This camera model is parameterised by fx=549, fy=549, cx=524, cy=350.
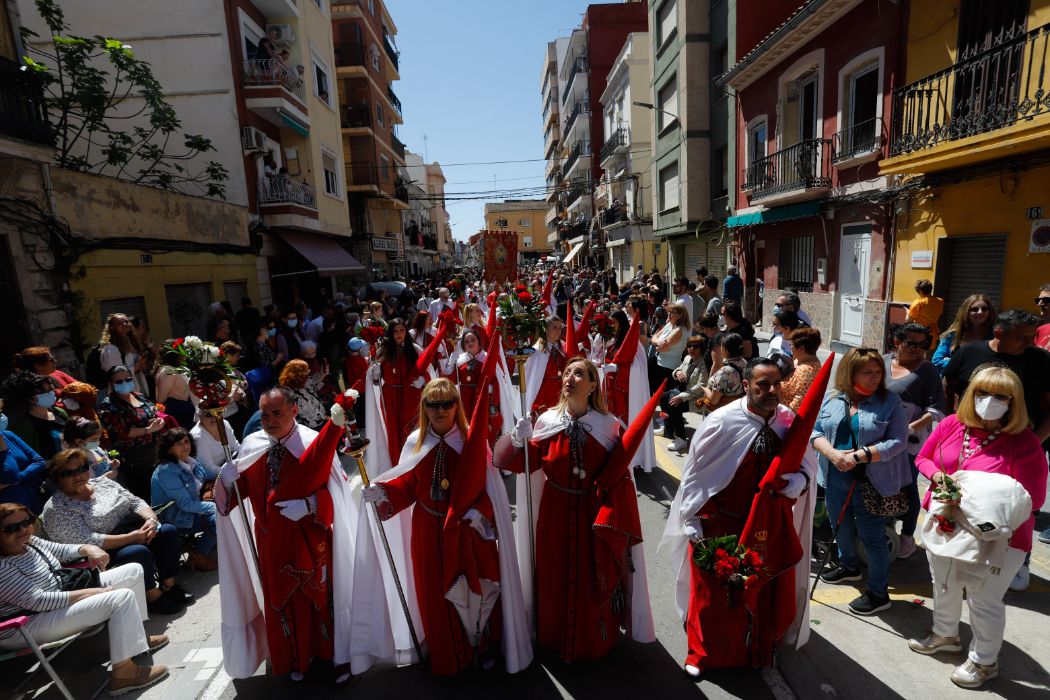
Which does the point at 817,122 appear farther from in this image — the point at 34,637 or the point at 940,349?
the point at 34,637

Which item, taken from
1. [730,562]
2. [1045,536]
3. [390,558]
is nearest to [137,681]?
[390,558]

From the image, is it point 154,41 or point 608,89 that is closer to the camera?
point 154,41

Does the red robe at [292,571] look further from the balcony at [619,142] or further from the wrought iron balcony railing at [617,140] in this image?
the wrought iron balcony railing at [617,140]

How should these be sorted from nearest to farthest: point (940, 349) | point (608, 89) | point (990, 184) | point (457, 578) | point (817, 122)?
point (457, 578) → point (940, 349) → point (990, 184) → point (817, 122) → point (608, 89)

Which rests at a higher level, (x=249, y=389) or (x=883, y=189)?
(x=883, y=189)

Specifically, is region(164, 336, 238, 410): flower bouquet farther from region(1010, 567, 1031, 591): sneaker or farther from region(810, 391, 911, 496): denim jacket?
region(1010, 567, 1031, 591): sneaker

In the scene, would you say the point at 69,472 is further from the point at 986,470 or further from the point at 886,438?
the point at 986,470

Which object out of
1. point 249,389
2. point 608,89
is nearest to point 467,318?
point 249,389

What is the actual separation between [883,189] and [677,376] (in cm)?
794

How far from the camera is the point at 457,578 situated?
3.09 meters

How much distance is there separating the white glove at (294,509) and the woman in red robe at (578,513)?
3.61 ft

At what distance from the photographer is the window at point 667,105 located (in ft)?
67.0

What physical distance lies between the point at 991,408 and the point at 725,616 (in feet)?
5.92

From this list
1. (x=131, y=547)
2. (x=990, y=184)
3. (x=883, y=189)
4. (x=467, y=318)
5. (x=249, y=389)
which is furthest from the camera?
(x=883, y=189)
